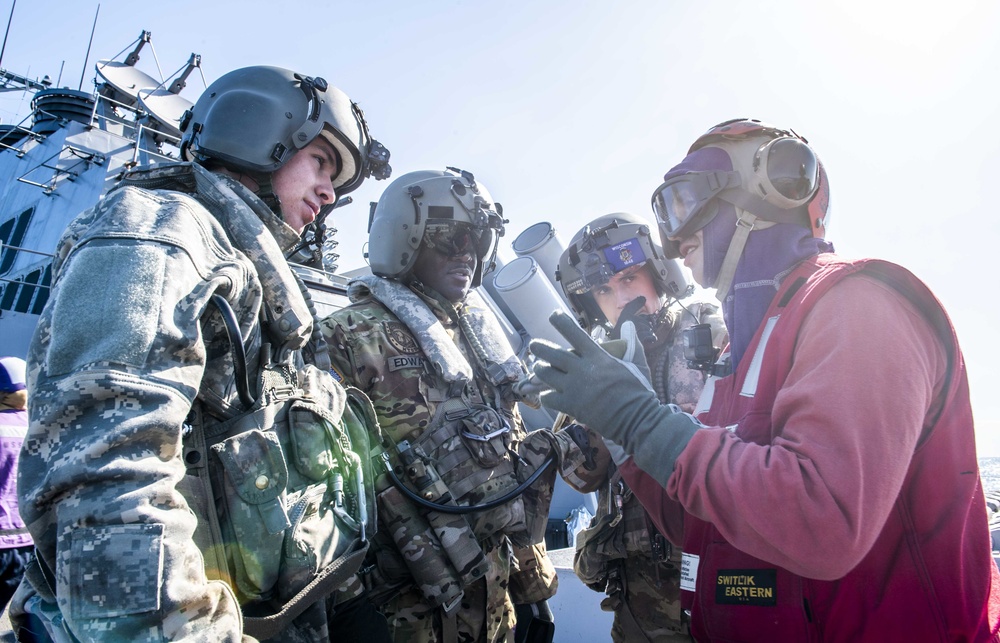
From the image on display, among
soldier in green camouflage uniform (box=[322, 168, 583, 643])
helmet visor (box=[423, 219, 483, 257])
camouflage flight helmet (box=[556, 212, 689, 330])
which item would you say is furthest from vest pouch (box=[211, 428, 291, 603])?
camouflage flight helmet (box=[556, 212, 689, 330])

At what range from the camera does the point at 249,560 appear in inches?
54.8

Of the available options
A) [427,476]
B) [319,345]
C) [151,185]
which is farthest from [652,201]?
[151,185]

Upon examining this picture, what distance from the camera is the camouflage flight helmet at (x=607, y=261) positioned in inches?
162

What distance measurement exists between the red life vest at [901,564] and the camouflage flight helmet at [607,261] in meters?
2.58

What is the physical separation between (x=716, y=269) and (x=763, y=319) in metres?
0.32

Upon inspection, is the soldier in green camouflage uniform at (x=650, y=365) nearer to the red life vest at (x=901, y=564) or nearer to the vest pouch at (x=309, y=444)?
the red life vest at (x=901, y=564)

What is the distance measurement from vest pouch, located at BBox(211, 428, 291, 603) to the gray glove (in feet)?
2.64

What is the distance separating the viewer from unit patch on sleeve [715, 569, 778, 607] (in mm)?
1459

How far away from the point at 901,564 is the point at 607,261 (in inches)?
117

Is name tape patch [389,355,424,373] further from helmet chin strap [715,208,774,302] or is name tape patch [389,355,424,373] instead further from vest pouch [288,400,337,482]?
helmet chin strap [715,208,774,302]

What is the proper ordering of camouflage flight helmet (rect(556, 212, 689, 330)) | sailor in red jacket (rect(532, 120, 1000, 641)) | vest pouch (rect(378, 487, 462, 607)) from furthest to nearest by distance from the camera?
camouflage flight helmet (rect(556, 212, 689, 330))
vest pouch (rect(378, 487, 462, 607))
sailor in red jacket (rect(532, 120, 1000, 641))

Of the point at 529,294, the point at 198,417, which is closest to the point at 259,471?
the point at 198,417

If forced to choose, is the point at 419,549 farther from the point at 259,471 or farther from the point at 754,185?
the point at 754,185

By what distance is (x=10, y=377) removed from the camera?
3.84 m
